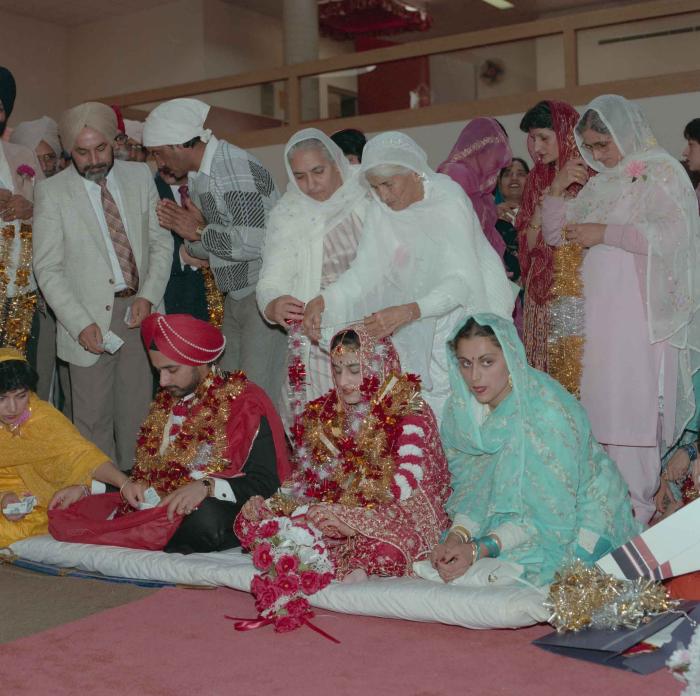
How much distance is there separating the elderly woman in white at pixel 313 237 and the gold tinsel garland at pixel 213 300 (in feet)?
1.80

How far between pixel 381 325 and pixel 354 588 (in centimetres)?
98

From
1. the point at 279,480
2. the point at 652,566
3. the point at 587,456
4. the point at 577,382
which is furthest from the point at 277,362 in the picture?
the point at 652,566

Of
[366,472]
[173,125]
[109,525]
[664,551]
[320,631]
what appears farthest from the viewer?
[173,125]

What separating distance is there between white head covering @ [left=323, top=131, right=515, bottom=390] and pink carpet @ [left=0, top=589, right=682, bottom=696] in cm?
127

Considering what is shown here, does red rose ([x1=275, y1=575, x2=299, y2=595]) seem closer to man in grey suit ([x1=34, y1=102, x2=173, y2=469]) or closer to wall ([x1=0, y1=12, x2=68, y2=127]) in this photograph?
man in grey suit ([x1=34, y1=102, x2=173, y2=469])

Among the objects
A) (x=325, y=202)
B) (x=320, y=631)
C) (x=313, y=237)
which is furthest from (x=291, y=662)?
(x=325, y=202)

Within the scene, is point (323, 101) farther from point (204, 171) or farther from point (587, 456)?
point (587, 456)

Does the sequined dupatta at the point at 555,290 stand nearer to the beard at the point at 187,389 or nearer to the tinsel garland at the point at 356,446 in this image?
the tinsel garland at the point at 356,446

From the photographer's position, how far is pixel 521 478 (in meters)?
3.39

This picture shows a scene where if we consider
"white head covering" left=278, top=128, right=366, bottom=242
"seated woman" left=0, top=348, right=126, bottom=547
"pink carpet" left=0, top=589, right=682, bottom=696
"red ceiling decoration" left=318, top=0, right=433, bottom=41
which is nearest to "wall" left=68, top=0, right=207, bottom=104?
"red ceiling decoration" left=318, top=0, right=433, bottom=41

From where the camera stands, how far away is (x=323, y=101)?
845cm

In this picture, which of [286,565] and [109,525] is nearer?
[286,565]

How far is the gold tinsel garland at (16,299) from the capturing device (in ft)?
15.8

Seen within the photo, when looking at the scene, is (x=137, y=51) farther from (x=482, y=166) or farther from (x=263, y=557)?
(x=263, y=557)
